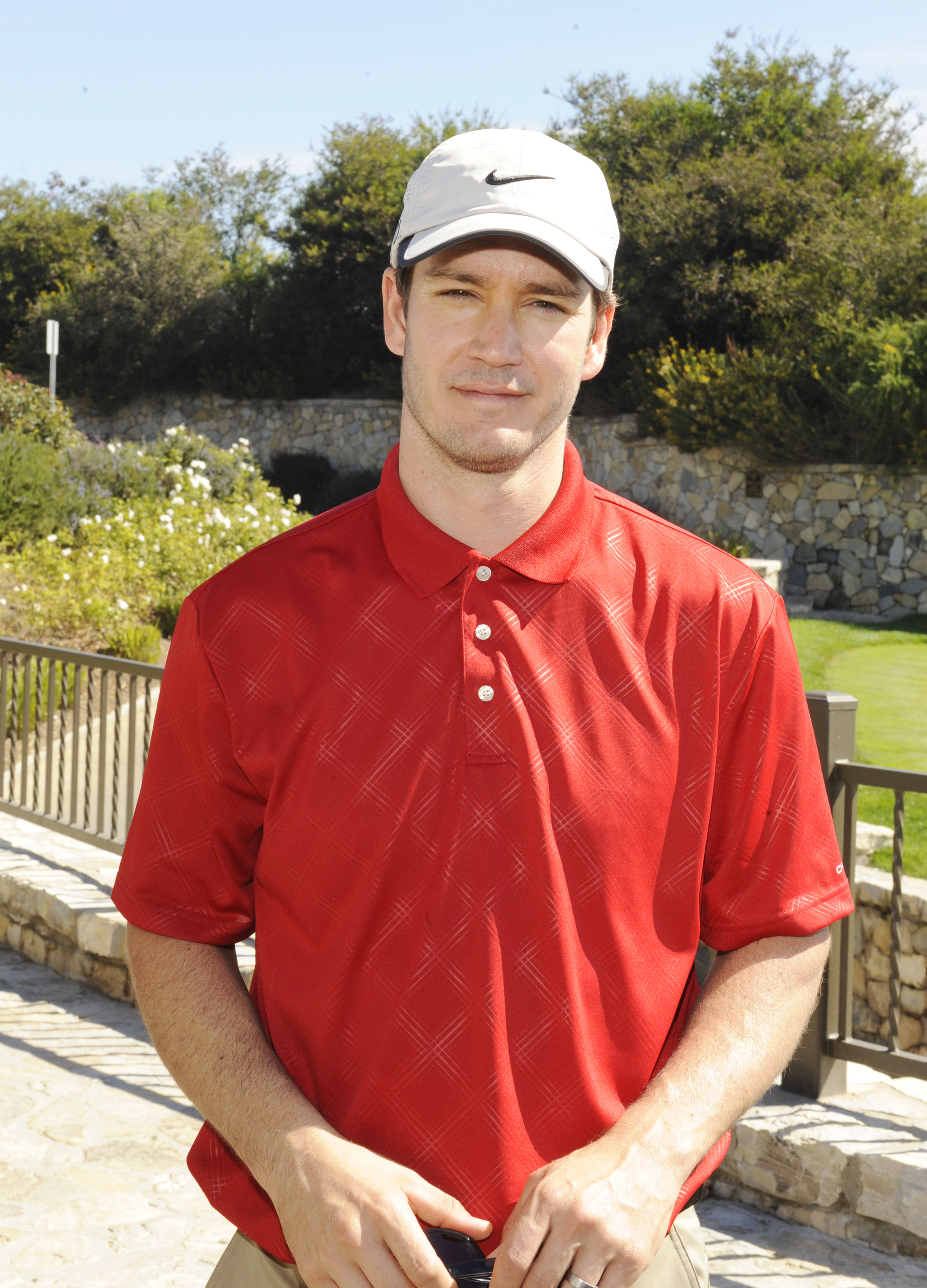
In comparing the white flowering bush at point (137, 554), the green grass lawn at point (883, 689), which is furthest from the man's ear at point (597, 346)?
the white flowering bush at point (137, 554)

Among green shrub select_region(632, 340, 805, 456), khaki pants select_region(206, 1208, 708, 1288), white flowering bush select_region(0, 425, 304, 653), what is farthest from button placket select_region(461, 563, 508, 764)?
green shrub select_region(632, 340, 805, 456)

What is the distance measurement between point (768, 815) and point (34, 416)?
16382 millimetres

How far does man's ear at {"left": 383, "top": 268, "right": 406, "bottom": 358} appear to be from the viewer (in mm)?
1524

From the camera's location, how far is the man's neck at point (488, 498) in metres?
1.45

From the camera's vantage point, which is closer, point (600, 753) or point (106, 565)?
point (600, 753)

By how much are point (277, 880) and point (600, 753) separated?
393 mm

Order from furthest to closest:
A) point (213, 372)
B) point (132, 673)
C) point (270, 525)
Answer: point (213, 372) → point (270, 525) → point (132, 673)

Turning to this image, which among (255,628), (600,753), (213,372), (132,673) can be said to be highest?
(213,372)

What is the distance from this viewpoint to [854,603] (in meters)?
16.3

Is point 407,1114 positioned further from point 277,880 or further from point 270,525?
point 270,525

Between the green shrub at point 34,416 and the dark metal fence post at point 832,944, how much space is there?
1408cm

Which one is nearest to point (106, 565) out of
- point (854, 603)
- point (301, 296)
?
point (854, 603)

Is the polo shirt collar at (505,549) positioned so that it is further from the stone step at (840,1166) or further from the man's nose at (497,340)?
the stone step at (840,1166)

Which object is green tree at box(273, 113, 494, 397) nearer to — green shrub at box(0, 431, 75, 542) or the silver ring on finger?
green shrub at box(0, 431, 75, 542)
